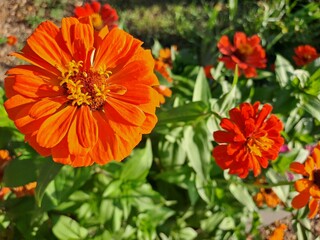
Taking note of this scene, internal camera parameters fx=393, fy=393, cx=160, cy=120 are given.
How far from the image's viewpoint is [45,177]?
121 cm

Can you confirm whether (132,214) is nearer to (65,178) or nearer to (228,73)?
(65,178)

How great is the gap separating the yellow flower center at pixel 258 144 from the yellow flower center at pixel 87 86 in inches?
18.9

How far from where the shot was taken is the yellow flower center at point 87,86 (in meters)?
1.04

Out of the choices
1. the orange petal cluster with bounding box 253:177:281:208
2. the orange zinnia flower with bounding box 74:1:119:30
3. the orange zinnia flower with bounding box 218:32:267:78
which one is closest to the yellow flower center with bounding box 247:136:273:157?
the orange petal cluster with bounding box 253:177:281:208

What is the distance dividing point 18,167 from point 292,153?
1210 millimetres

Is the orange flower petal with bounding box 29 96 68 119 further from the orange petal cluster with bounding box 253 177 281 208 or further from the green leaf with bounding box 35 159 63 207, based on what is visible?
the orange petal cluster with bounding box 253 177 281 208

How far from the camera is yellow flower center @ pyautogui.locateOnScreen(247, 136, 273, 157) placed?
1.26 meters

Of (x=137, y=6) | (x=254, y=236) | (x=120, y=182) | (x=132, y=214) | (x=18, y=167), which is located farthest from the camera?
(x=137, y=6)

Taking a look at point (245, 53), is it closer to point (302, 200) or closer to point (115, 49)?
point (302, 200)

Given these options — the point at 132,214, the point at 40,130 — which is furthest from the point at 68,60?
the point at 132,214

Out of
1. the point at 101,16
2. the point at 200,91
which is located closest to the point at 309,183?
the point at 200,91

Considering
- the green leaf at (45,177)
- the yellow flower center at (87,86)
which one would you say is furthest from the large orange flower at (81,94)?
the green leaf at (45,177)

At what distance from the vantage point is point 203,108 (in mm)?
1470

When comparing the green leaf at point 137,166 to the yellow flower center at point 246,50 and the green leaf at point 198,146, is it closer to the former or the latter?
the green leaf at point 198,146
